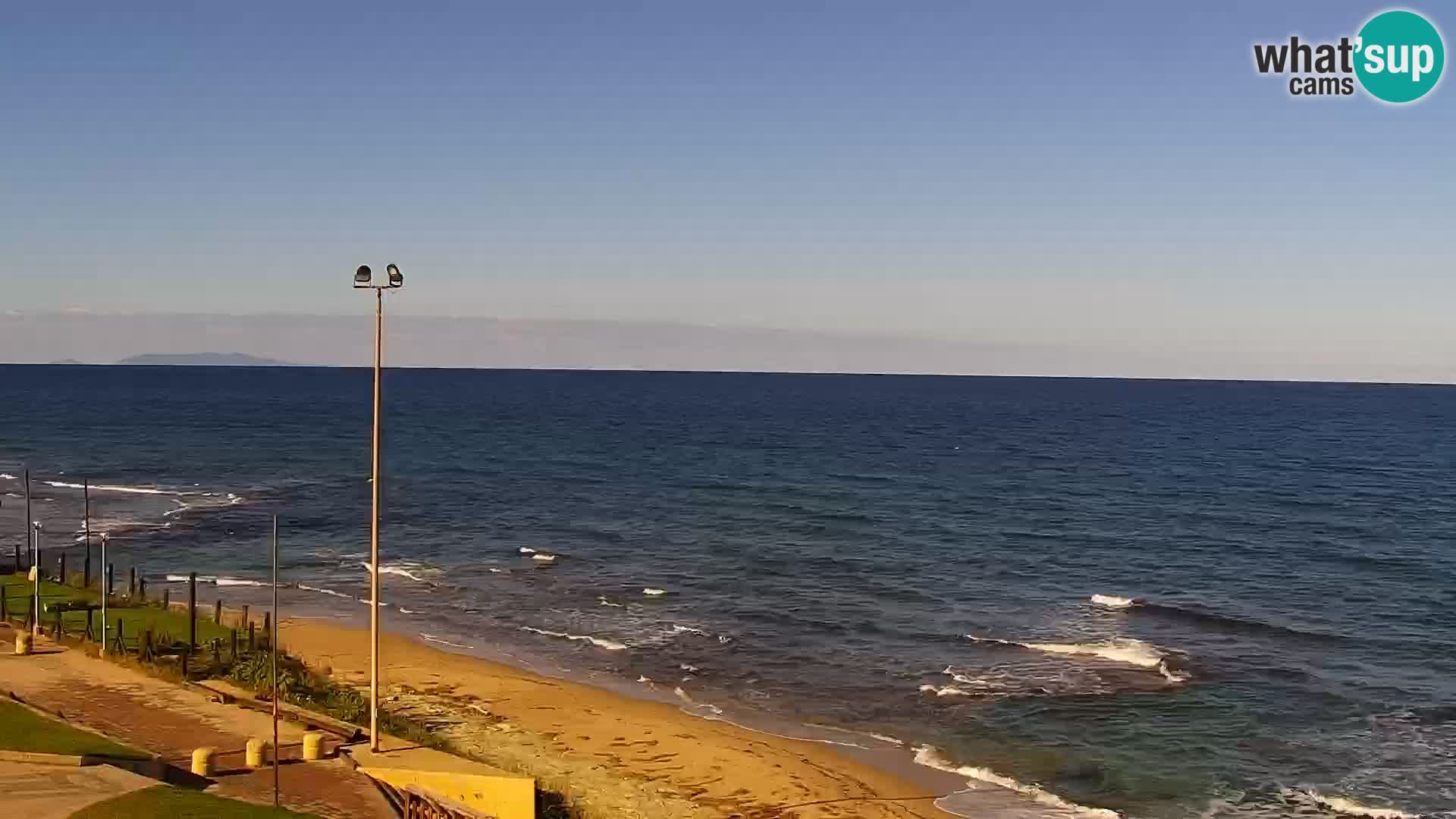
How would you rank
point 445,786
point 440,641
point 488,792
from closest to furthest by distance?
point 488,792, point 445,786, point 440,641

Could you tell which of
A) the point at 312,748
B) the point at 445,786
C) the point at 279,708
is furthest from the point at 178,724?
the point at 445,786

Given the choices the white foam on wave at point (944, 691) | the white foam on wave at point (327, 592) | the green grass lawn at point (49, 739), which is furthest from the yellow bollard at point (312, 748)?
the white foam on wave at point (327, 592)

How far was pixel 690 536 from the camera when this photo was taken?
65125 millimetres

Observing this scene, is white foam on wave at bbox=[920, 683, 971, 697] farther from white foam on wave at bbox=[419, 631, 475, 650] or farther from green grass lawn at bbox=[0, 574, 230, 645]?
green grass lawn at bbox=[0, 574, 230, 645]

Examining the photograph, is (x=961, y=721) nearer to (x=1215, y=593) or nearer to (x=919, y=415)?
(x=1215, y=593)

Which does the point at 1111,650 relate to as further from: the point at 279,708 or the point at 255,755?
the point at 255,755

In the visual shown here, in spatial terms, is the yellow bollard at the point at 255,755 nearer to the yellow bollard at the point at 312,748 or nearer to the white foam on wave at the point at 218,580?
the yellow bollard at the point at 312,748

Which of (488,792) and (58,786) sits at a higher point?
(58,786)

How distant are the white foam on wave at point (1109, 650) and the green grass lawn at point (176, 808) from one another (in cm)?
2582

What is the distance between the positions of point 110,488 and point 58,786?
65.0 m

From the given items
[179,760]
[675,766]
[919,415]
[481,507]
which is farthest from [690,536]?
[919,415]

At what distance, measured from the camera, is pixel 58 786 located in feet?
73.8

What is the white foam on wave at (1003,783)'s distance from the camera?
2728cm

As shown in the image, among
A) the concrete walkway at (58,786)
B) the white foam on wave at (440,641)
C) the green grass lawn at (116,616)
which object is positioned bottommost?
the white foam on wave at (440,641)
